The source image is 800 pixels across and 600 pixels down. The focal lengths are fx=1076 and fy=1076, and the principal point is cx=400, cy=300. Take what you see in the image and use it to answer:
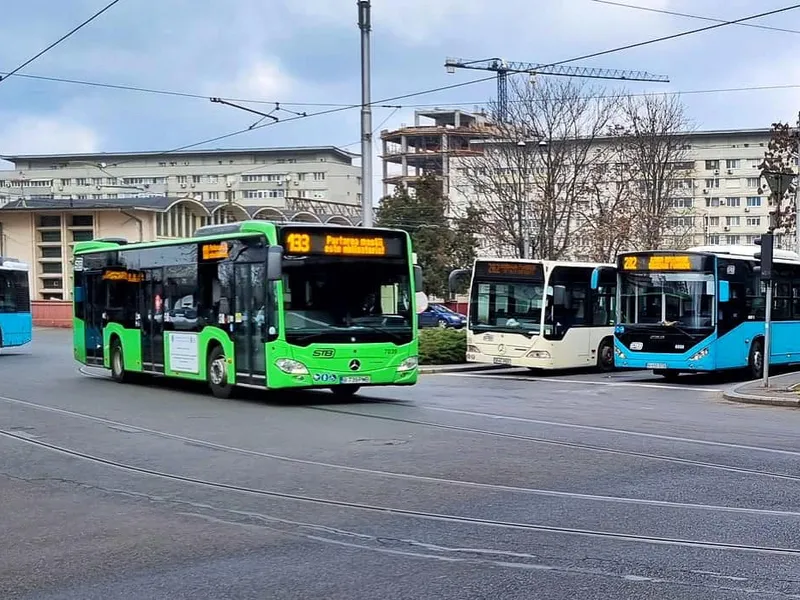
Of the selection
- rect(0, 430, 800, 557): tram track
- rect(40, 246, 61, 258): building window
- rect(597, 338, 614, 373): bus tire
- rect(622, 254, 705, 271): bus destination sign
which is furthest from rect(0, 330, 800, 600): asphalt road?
rect(40, 246, 61, 258): building window

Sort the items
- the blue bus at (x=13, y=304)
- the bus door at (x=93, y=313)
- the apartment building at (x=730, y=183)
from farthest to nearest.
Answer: the apartment building at (x=730, y=183)
the blue bus at (x=13, y=304)
the bus door at (x=93, y=313)

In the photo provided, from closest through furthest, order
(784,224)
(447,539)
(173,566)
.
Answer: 1. (173,566)
2. (447,539)
3. (784,224)

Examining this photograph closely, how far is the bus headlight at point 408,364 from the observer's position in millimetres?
17922

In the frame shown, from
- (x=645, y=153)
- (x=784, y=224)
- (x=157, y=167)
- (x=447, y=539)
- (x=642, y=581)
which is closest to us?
(x=642, y=581)

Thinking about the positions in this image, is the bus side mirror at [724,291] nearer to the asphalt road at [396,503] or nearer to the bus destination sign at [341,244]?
the asphalt road at [396,503]

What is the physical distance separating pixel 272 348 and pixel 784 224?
40.1 meters

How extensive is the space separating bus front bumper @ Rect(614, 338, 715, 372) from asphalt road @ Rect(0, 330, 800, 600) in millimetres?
5760

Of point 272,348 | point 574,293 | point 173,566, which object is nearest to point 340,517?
point 173,566

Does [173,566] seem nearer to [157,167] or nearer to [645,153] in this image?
[645,153]

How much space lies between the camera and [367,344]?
17.5 meters

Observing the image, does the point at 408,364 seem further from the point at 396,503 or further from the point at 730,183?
the point at 730,183

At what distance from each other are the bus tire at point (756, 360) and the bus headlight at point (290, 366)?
12.2 m

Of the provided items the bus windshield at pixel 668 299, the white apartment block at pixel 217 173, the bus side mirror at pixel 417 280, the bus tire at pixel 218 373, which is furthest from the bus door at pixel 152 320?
the white apartment block at pixel 217 173

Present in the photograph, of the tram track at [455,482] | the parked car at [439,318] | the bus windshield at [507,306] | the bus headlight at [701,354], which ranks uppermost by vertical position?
the bus windshield at [507,306]
